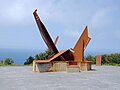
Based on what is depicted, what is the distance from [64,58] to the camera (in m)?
15.6

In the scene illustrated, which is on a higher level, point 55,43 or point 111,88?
point 55,43

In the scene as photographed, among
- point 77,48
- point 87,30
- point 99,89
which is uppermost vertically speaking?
point 87,30

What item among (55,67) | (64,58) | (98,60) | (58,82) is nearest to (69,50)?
(64,58)

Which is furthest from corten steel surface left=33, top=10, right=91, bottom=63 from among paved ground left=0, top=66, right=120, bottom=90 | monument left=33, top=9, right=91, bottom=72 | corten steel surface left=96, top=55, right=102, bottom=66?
corten steel surface left=96, top=55, right=102, bottom=66

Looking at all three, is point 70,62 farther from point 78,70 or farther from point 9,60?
point 9,60

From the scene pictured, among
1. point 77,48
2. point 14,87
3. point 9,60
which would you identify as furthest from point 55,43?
point 14,87

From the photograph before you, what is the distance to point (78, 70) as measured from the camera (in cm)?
1488

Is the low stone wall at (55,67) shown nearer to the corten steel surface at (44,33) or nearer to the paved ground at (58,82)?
the corten steel surface at (44,33)

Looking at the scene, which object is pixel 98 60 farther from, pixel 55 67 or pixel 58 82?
pixel 58 82

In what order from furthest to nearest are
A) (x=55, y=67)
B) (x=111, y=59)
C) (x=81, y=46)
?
(x=111, y=59) → (x=81, y=46) → (x=55, y=67)

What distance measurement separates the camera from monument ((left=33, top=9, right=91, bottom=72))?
14.7 m

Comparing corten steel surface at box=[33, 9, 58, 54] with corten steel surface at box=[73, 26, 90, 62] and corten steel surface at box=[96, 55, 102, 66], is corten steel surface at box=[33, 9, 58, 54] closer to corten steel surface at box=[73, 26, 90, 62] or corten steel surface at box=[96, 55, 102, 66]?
corten steel surface at box=[73, 26, 90, 62]

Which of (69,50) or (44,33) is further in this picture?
(69,50)

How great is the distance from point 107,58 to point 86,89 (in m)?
13.8
